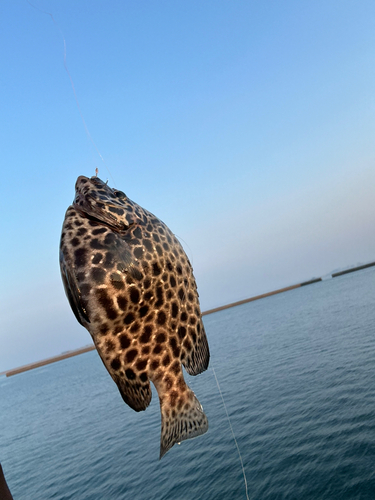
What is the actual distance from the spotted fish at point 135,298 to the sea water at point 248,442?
15858 millimetres

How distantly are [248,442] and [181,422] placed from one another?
22489 mm

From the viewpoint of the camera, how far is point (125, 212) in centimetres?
290

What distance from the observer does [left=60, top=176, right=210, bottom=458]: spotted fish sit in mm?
2521

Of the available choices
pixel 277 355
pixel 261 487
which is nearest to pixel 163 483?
pixel 261 487

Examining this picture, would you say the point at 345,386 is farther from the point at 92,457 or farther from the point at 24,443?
the point at 24,443

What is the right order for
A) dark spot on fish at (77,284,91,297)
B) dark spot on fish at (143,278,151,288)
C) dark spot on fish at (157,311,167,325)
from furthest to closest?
dark spot on fish at (157,311,167,325)
dark spot on fish at (143,278,151,288)
dark spot on fish at (77,284,91,297)

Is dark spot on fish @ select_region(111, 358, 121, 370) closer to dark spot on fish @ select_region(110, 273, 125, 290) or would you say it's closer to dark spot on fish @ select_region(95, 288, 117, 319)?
dark spot on fish @ select_region(95, 288, 117, 319)

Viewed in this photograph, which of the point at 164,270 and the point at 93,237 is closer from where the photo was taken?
the point at 93,237

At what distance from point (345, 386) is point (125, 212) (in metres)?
29.0

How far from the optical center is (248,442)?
22828mm

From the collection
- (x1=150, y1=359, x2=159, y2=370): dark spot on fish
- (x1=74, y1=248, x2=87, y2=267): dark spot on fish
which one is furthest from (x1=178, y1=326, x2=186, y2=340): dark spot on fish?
(x1=74, y1=248, x2=87, y2=267): dark spot on fish

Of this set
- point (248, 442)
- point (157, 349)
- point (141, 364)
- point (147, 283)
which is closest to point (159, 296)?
point (147, 283)

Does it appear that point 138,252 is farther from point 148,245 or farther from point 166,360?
point 166,360

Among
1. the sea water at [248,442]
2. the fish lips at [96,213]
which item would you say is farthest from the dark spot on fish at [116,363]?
the sea water at [248,442]
